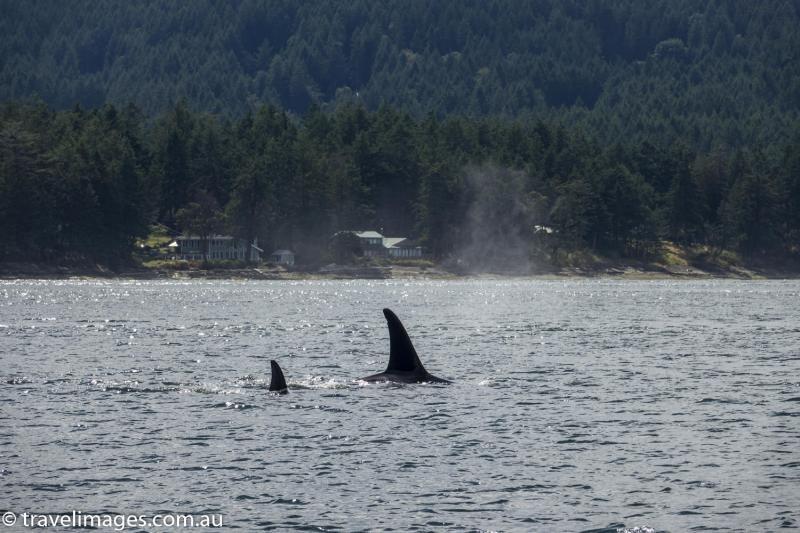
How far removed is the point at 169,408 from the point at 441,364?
19976 millimetres

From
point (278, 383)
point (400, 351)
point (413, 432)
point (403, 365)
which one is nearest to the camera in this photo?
point (413, 432)

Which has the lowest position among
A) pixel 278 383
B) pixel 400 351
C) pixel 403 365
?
pixel 278 383

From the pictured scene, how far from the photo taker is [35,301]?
432 ft

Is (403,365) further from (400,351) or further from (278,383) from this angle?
(278,383)

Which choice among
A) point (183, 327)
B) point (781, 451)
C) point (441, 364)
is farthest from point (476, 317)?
point (781, 451)

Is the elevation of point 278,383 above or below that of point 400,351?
below

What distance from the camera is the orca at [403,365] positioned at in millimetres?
44625

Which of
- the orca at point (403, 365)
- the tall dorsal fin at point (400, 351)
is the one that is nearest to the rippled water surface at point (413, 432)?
the orca at point (403, 365)

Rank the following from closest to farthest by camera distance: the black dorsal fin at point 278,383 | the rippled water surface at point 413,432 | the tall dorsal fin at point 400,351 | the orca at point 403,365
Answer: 1. the rippled water surface at point 413,432
2. the tall dorsal fin at point 400,351
3. the orca at point 403,365
4. the black dorsal fin at point 278,383

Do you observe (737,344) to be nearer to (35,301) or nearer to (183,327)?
(183,327)

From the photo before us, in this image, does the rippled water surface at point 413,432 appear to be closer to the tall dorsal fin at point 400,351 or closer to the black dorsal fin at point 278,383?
the black dorsal fin at point 278,383

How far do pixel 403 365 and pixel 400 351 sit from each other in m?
1.17

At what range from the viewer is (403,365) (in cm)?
4656

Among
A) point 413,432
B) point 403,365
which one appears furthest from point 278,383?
point 413,432
